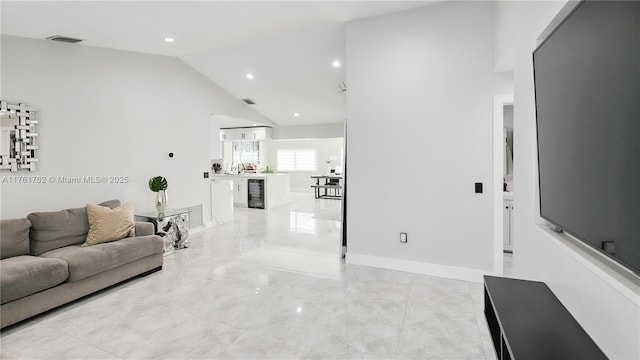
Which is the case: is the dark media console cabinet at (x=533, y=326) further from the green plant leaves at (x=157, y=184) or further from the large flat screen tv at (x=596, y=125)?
the green plant leaves at (x=157, y=184)

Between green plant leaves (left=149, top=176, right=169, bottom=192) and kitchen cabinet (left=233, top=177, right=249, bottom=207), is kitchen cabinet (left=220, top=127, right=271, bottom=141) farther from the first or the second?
green plant leaves (left=149, top=176, right=169, bottom=192)

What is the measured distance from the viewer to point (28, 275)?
252cm

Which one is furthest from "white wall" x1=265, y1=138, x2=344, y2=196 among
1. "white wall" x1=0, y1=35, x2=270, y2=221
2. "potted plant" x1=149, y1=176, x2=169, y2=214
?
"potted plant" x1=149, y1=176, x2=169, y2=214

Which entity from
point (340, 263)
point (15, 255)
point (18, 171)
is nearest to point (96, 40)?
point (18, 171)

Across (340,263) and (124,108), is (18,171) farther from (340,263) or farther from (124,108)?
(340,263)

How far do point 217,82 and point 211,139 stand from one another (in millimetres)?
1132

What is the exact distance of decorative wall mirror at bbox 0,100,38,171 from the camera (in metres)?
3.24

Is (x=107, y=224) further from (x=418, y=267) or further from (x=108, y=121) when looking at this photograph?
(x=418, y=267)

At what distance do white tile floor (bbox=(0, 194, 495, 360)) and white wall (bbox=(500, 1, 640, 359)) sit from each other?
819mm

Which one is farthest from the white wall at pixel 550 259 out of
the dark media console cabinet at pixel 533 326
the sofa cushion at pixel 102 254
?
the sofa cushion at pixel 102 254

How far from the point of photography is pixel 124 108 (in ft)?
14.6

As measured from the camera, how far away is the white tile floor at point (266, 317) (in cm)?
217

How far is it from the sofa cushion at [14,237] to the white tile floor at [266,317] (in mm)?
745

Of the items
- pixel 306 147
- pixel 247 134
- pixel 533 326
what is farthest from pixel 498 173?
pixel 306 147
